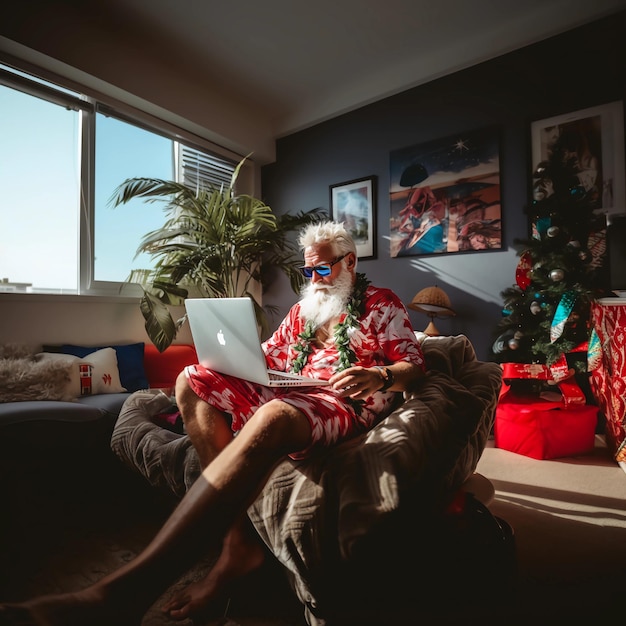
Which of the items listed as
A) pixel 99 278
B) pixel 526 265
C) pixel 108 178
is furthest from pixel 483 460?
pixel 108 178

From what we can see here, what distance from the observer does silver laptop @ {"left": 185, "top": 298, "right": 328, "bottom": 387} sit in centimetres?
116

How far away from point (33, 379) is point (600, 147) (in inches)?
139

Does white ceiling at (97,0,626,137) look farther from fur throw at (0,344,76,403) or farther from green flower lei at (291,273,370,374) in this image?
fur throw at (0,344,76,403)

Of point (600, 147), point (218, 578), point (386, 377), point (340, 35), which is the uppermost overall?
point (340, 35)

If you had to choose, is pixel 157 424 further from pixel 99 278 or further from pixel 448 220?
pixel 448 220

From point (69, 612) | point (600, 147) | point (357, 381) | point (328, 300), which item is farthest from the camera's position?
point (600, 147)

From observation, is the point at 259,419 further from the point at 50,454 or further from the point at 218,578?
the point at 50,454

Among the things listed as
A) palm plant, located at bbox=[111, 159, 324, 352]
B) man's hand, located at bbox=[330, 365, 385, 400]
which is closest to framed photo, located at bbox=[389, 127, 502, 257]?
palm plant, located at bbox=[111, 159, 324, 352]

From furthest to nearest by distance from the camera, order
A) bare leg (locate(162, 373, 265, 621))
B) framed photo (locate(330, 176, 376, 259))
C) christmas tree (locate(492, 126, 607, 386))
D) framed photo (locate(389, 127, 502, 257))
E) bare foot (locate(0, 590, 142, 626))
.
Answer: framed photo (locate(330, 176, 376, 259))
framed photo (locate(389, 127, 502, 257))
christmas tree (locate(492, 126, 607, 386))
bare leg (locate(162, 373, 265, 621))
bare foot (locate(0, 590, 142, 626))

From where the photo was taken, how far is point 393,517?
99 centimetres

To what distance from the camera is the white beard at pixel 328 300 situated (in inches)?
66.1

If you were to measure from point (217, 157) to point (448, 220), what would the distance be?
226cm

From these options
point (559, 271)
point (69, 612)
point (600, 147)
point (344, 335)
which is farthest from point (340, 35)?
point (69, 612)

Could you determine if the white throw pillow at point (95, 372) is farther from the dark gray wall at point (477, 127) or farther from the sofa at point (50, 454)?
the dark gray wall at point (477, 127)
